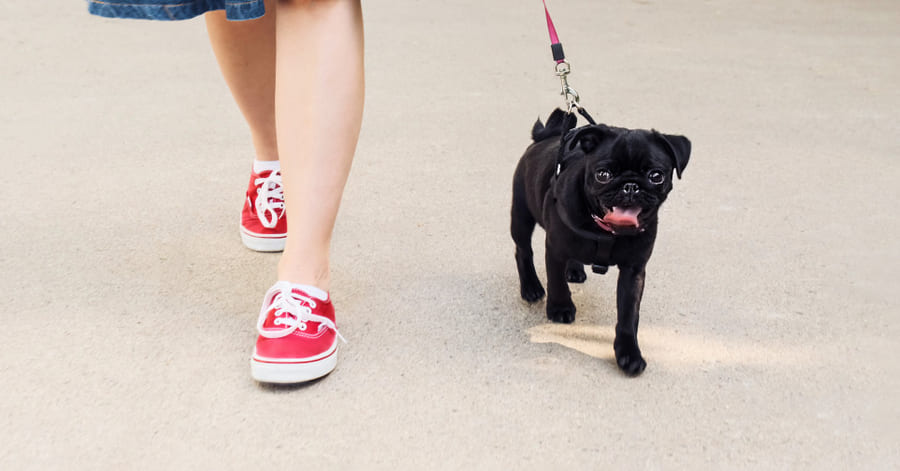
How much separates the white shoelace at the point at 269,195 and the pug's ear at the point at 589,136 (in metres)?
0.86

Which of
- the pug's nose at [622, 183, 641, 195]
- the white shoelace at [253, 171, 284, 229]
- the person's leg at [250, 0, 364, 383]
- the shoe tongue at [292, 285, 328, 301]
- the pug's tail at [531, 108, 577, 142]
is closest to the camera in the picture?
the pug's nose at [622, 183, 641, 195]

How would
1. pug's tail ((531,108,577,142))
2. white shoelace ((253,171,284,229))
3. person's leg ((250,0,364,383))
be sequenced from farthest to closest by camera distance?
white shoelace ((253,171,284,229)), pug's tail ((531,108,577,142)), person's leg ((250,0,364,383))

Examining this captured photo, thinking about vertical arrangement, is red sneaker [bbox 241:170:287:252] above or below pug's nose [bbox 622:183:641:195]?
below

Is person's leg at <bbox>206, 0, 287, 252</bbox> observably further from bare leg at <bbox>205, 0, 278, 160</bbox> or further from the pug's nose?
the pug's nose

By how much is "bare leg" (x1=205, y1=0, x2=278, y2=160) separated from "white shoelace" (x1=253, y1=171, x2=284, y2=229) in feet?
0.32

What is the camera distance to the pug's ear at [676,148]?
1.66 meters

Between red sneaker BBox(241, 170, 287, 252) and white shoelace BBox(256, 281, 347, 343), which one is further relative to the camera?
red sneaker BBox(241, 170, 287, 252)

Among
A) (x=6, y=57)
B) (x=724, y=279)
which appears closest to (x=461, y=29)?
(x=6, y=57)

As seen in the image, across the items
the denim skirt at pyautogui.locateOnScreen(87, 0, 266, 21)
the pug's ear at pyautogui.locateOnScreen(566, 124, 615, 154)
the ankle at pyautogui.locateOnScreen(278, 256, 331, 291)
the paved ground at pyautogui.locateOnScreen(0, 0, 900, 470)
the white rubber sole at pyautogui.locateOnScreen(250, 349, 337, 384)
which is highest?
the denim skirt at pyautogui.locateOnScreen(87, 0, 266, 21)

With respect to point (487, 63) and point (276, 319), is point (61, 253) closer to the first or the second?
point (276, 319)

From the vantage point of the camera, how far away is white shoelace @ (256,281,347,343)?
1746 mm

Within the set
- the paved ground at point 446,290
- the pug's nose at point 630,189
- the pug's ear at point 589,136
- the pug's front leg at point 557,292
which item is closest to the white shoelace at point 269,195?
the paved ground at point 446,290

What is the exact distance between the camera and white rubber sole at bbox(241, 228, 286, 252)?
90.0 inches

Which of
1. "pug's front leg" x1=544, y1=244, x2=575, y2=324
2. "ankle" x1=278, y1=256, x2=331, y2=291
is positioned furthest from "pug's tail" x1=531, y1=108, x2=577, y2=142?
"ankle" x1=278, y1=256, x2=331, y2=291
